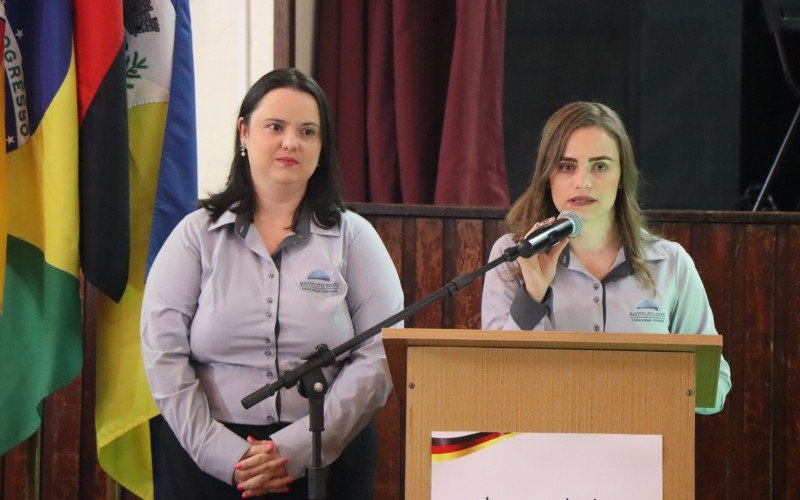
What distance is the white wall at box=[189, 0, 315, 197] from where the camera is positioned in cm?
338

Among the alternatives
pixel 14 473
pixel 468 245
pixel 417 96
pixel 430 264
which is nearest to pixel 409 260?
pixel 430 264

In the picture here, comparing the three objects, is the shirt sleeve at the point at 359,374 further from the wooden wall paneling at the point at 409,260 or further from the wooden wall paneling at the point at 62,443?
the wooden wall paneling at the point at 62,443

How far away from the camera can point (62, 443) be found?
327cm

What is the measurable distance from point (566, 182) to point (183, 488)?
1.18 meters

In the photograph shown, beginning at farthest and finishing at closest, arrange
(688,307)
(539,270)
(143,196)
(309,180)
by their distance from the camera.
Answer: (143,196) < (309,180) < (688,307) < (539,270)

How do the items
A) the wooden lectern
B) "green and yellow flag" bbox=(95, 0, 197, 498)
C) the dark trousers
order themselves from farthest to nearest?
"green and yellow flag" bbox=(95, 0, 197, 498)
the dark trousers
the wooden lectern

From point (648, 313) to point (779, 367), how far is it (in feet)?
3.43

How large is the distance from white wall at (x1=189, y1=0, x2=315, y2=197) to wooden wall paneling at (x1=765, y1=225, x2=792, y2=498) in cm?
172

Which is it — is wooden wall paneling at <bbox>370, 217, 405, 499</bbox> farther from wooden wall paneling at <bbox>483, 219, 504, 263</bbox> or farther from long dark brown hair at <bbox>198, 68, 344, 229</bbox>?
long dark brown hair at <bbox>198, 68, 344, 229</bbox>

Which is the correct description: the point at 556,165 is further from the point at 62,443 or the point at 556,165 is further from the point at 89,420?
the point at 62,443

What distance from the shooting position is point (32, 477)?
2822 millimetres

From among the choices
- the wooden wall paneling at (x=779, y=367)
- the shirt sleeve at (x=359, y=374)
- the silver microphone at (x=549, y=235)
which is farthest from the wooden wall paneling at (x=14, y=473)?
the wooden wall paneling at (x=779, y=367)

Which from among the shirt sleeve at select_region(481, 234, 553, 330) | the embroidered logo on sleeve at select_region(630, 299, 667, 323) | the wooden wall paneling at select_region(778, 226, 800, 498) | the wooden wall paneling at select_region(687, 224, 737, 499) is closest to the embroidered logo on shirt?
the shirt sleeve at select_region(481, 234, 553, 330)

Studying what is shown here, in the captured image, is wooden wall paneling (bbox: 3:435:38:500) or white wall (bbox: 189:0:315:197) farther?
white wall (bbox: 189:0:315:197)
